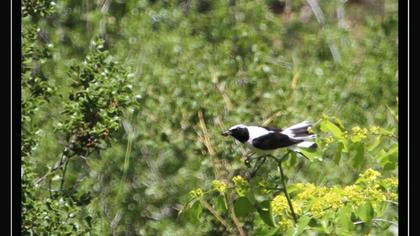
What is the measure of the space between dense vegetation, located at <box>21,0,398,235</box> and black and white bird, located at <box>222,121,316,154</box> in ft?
0.66

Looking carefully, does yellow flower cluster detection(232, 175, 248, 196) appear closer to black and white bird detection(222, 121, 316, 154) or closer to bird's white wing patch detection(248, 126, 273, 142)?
black and white bird detection(222, 121, 316, 154)

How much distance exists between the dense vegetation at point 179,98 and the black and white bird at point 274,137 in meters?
0.20

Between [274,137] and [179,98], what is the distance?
824 mm

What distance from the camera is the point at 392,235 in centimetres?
365

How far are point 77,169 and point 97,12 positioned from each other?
704mm

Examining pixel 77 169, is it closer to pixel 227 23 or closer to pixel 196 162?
pixel 196 162

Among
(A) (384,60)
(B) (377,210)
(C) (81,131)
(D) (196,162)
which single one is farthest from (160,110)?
(B) (377,210)

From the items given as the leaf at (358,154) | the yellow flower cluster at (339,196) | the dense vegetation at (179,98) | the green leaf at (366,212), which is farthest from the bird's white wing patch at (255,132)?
the green leaf at (366,212)

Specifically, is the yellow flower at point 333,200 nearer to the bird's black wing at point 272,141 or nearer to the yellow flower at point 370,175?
the yellow flower at point 370,175

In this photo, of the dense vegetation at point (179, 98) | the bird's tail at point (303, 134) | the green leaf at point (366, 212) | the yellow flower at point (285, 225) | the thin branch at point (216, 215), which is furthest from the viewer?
the thin branch at point (216, 215)


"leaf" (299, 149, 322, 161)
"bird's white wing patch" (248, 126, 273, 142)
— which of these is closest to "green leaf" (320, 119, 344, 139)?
"leaf" (299, 149, 322, 161)

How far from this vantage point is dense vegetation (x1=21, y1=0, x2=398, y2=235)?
148 inches

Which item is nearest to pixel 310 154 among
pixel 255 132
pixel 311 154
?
pixel 311 154

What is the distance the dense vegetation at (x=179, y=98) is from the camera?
3.76 m
